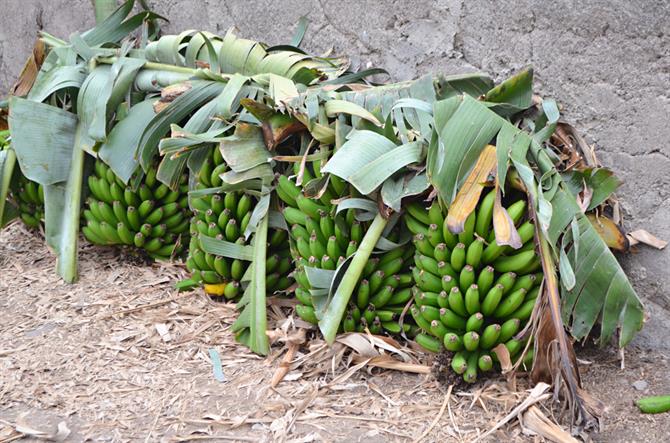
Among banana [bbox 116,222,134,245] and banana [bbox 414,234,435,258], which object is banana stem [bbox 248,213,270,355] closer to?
banana [bbox 414,234,435,258]

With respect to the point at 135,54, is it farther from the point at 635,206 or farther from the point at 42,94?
the point at 635,206

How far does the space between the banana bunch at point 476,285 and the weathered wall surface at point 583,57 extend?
0.50 metres

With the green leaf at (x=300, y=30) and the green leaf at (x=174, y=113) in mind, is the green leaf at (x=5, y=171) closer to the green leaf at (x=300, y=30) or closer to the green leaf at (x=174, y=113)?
the green leaf at (x=174, y=113)

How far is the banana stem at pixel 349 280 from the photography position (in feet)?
7.42

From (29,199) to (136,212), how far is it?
655 mm

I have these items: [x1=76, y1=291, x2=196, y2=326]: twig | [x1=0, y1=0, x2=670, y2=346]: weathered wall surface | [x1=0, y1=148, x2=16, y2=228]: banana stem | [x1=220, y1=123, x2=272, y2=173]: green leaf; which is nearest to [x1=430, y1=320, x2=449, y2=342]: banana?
[x1=0, y1=0, x2=670, y2=346]: weathered wall surface

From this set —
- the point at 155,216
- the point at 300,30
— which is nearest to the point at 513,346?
the point at 155,216

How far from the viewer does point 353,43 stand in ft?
9.98

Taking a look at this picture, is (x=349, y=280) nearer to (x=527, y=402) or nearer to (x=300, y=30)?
(x=527, y=402)

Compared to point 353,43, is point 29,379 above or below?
below

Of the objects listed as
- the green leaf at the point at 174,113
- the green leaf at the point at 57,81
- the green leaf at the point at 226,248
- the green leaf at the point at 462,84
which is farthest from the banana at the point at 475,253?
the green leaf at the point at 57,81

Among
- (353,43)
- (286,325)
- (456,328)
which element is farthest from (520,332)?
(353,43)

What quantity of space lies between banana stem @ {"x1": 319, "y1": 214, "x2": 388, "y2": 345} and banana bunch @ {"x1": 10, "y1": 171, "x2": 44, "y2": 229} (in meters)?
1.60

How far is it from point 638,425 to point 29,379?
186 cm
